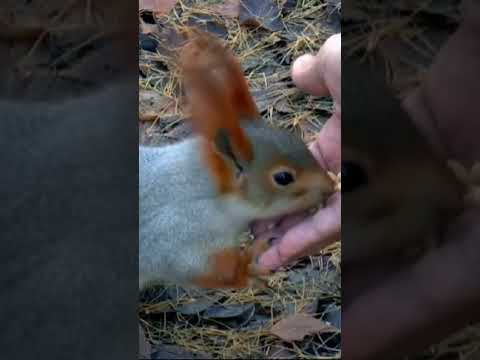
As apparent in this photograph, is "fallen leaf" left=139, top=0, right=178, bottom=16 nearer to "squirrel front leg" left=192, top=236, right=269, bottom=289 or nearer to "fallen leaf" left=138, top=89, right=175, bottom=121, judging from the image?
"fallen leaf" left=138, top=89, right=175, bottom=121

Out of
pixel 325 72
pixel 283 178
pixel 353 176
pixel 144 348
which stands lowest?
pixel 144 348

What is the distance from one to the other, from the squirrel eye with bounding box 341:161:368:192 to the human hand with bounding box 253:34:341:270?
44cm

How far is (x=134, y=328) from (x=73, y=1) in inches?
8.9

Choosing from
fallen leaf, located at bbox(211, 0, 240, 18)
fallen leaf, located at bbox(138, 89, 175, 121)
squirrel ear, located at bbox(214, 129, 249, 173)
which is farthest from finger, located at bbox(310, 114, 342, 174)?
fallen leaf, located at bbox(211, 0, 240, 18)

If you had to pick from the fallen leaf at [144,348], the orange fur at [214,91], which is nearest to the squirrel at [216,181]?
the orange fur at [214,91]

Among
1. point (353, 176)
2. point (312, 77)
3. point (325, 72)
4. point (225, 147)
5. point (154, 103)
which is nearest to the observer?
point (353, 176)

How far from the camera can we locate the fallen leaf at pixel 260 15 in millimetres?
1714

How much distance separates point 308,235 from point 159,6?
907mm

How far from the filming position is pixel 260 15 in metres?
1.72

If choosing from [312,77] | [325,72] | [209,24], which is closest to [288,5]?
[209,24]

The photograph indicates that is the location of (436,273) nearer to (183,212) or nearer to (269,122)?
(183,212)

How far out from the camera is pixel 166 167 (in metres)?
1.11

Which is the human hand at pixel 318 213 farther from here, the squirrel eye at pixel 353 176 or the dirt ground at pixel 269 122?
the squirrel eye at pixel 353 176

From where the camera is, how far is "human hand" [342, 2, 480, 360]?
17.2 inches
